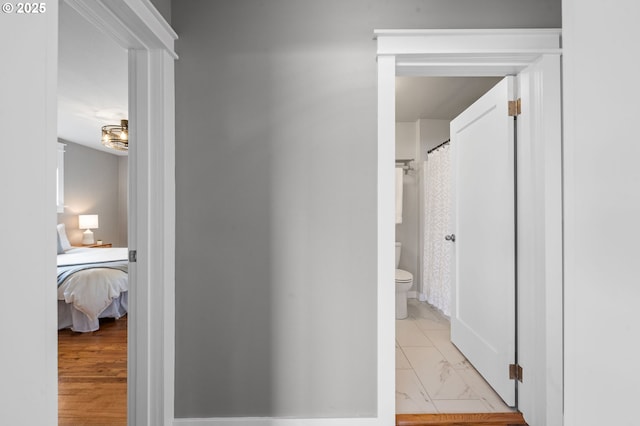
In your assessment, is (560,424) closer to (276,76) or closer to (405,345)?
(405,345)

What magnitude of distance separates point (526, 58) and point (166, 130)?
185 cm

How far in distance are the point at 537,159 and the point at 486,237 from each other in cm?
60

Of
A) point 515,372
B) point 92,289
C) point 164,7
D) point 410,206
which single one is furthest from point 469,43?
point 92,289

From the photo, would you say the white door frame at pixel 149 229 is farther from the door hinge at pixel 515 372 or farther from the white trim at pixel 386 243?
the door hinge at pixel 515 372

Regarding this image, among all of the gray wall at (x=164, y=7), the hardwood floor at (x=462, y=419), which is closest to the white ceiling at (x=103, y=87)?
the gray wall at (x=164, y=7)

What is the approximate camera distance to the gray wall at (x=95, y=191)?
223 inches

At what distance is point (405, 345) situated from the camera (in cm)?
286

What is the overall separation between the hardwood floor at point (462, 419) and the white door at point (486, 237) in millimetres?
112

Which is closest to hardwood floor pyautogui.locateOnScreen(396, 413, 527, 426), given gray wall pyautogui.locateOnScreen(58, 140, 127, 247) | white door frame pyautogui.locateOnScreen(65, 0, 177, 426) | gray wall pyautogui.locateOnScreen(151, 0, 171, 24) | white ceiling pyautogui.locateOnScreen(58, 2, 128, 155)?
white door frame pyautogui.locateOnScreen(65, 0, 177, 426)

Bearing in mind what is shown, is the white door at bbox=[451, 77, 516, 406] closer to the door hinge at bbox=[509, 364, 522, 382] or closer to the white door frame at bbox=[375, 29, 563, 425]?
the door hinge at bbox=[509, 364, 522, 382]

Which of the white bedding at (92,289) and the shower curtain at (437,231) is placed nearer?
the white bedding at (92,289)

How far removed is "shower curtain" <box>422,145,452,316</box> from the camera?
3570mm
